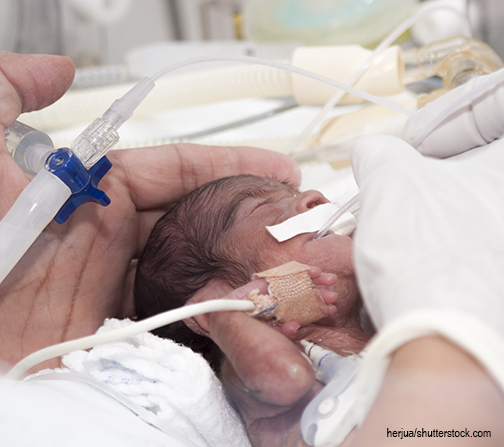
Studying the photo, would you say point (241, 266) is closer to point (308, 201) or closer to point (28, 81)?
point (308, 201)

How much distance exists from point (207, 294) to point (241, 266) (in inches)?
3.4

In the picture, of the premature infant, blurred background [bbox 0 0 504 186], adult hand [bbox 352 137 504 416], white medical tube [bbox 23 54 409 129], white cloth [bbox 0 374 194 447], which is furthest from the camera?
blurred background [bbox 0 0 504 186]

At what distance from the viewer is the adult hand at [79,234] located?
73 cm

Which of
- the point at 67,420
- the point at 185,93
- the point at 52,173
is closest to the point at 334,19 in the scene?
the point at 185,93

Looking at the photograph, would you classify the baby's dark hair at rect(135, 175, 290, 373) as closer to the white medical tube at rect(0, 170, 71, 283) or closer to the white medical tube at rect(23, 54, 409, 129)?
the white medical tube at rect(0, 170, 71, 283)

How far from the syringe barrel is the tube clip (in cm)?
6

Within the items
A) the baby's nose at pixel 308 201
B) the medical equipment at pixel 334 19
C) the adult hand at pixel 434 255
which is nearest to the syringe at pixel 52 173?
the baby's nose at pixel 308 201

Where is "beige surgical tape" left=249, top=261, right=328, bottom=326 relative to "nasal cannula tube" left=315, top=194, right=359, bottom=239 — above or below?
below

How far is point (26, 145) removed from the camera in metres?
0.75

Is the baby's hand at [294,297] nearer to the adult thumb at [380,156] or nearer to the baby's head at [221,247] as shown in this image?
the baby's head at [221,247]

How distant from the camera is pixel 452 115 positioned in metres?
0.66

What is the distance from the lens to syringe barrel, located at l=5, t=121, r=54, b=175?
729 mm

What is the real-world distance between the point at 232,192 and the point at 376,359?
584 millimetres

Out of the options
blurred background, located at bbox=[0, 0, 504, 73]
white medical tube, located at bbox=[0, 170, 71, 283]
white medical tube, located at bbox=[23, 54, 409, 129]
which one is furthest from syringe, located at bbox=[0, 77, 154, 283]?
blurred background, located at bbox=[0, 0, 504, 73]
